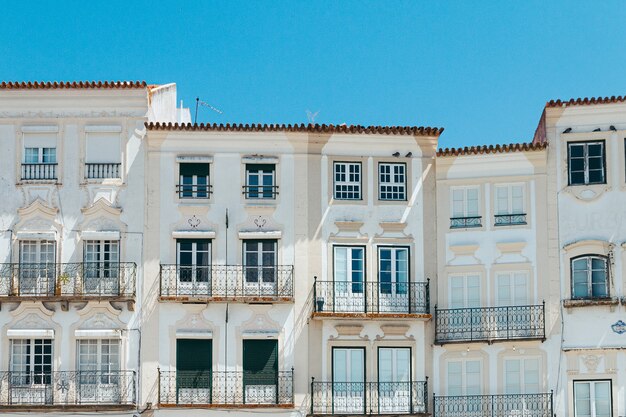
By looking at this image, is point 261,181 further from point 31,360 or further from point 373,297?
point 31,360

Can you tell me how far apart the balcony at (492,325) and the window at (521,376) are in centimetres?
81

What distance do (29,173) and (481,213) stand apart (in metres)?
Result: 13.2

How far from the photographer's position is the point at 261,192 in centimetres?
3578

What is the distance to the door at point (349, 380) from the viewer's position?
34781mm

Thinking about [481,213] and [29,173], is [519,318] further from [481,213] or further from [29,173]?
[29,173]

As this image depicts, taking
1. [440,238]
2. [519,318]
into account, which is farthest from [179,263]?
[519,318]

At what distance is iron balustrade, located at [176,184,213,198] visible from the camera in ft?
117

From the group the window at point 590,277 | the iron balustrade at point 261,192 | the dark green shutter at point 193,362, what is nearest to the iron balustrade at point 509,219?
the window at point 590,277

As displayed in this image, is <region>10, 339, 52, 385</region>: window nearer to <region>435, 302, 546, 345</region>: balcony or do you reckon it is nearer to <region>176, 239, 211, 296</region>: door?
<region>176, 239, 211, 296</region>: door

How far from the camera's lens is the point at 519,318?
3497 cm

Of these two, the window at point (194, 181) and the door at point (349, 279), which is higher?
the window at point (194, 181)

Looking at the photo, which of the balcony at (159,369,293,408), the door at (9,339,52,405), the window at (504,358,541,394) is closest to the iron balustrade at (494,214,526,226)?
the window at (504,358,541,394)

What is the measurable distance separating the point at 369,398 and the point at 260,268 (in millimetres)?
4836

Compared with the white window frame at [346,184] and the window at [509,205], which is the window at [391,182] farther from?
the window at [509,205]
